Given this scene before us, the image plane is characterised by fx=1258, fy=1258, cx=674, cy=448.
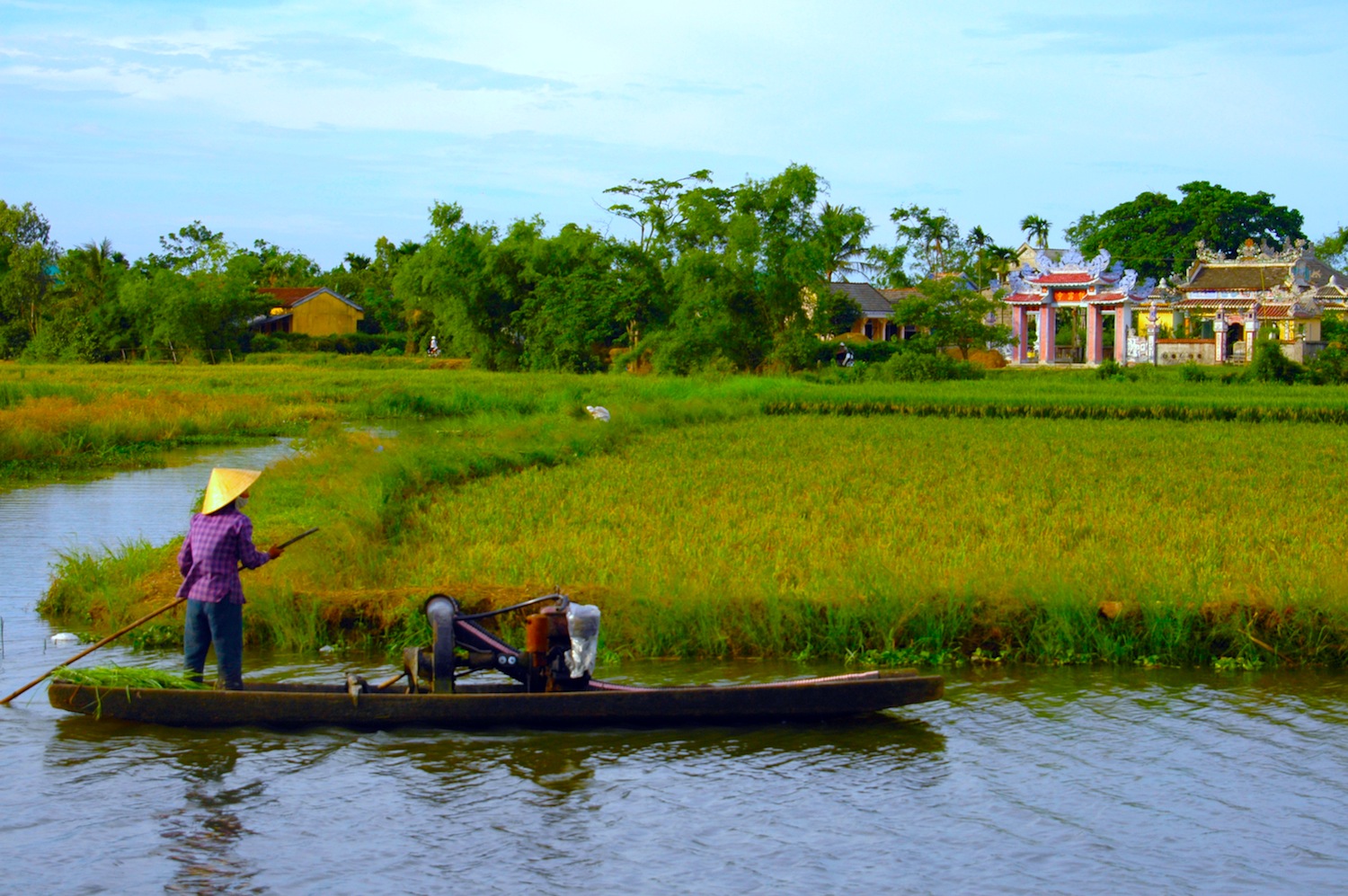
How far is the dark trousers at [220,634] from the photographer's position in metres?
6.36

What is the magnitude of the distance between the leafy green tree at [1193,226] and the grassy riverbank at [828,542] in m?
37.8

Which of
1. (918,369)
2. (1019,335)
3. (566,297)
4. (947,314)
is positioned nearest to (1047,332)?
(1019,335)

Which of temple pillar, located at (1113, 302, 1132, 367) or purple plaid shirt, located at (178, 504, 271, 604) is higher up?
temple pillar, located at (1113, 302, 1132, 367)

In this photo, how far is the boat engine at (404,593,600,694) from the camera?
6219 mm

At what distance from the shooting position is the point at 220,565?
6270 mm

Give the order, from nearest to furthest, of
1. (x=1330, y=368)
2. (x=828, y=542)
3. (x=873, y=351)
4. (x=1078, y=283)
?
(x=828, y=542)
(x=1330, y=368)
(x=873, y=351)
(x=1078, y=283)

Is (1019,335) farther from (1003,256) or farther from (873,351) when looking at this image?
Result: (1003,256)

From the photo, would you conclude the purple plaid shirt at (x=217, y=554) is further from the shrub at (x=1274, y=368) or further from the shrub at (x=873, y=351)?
the shrub at (x=873, y=351)

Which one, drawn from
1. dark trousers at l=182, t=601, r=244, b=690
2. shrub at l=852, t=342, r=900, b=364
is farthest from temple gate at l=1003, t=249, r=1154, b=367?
dark trousers at l=182, t=601, r=244, b=690

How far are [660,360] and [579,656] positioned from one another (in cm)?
3083

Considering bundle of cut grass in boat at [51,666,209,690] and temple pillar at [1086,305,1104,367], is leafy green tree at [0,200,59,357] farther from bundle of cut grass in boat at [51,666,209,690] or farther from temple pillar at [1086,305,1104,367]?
bundle of cut grass in boat at [51,666,209,690]

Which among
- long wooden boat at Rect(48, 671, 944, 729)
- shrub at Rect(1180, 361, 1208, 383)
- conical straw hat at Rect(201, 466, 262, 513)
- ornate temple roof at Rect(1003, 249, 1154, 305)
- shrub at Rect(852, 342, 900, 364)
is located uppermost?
ornate temple roof at Rect(1003, 249, 1154, 305)

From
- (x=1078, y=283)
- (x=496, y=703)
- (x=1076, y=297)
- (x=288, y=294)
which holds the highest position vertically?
(x=288, y=294)

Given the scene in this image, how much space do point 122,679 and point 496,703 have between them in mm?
1923
